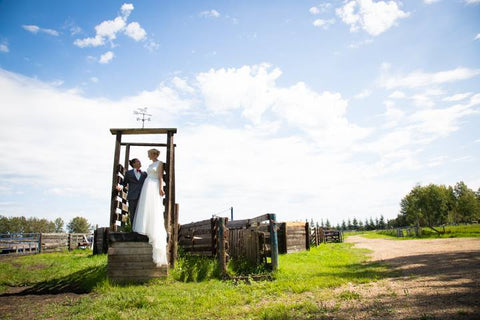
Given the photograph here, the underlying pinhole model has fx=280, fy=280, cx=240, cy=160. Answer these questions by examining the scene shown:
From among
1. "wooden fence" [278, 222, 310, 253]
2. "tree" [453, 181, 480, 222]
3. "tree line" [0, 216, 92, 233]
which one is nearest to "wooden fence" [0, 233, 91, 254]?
"wooden fence" [278, 222, 310, 253]

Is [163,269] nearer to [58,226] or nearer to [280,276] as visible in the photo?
[280,276]

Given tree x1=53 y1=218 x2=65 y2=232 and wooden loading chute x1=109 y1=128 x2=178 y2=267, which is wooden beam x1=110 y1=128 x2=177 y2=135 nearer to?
wooden loading chute x1=109 y1=128 x2=178 y2=267

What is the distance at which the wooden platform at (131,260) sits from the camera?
7.14 m

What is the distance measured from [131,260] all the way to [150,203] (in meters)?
1.52

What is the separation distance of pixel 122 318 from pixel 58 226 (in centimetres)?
14608

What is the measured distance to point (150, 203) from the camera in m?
A: 7.43

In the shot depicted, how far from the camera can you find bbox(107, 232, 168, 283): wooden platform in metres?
7.14

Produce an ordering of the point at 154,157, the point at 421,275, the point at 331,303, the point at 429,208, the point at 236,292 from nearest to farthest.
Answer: the point at 331,303
the point at 236,292
the point at 421,275
the point at 154,157
the point at 429,208

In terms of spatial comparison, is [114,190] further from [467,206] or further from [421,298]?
[467,206]

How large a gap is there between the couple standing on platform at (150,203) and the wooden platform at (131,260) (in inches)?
7.8

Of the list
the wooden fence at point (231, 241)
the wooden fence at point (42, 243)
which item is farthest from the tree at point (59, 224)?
the wooden fence at point (231, 241)

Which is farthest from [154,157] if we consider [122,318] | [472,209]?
[472,209]

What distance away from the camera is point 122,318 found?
4.38 m

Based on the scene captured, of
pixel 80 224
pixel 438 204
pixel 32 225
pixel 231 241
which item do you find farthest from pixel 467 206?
pixel 32 225
